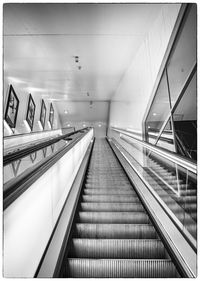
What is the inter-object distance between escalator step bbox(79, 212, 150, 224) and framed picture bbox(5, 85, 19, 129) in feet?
29.3

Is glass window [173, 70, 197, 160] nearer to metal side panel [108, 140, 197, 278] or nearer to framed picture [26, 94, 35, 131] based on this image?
metal side panel [108, 140, 197, 278]

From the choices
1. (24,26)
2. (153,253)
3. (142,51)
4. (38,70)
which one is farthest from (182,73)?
(38,70)

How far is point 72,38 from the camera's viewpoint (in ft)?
21.2

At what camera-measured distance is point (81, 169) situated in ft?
17.0

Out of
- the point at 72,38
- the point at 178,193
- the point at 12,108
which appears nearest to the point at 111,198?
the point at 178,193

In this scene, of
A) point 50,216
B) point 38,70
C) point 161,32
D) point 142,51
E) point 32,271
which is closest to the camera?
point 32,271

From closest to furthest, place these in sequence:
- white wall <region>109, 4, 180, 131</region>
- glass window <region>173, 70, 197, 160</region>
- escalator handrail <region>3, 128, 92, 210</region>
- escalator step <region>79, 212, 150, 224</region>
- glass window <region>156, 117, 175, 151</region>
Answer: escalator handrail <region>3, 128, 92, 210</region>
escalator step <region>79, 212, 150, 224</region>
glass window <region>173, 70, 197, 160</region>
white wall <region>109, 4, 180, 131</region>
glass window <region>156, 117, 175, 151</region>

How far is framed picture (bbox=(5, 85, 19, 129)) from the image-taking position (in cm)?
1073

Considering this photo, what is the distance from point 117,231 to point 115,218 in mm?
327

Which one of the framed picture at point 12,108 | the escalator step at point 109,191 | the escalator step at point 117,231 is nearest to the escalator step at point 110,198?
the escalator step at point 109,191

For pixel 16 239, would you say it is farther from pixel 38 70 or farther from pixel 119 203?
pixel 38 70

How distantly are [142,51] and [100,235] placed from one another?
593 cm

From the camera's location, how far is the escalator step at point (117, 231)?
105 inches

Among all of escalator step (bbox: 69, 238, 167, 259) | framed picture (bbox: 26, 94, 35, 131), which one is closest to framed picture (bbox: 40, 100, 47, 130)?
framed picture (bbox: 26, 94, 35, 131)
